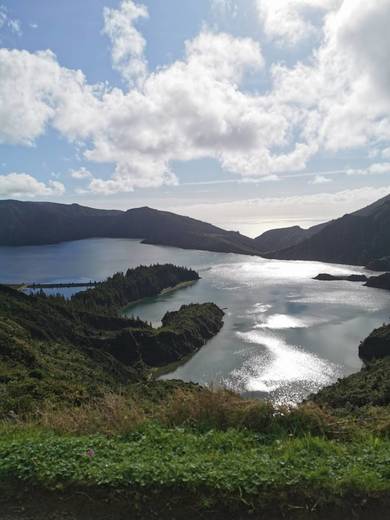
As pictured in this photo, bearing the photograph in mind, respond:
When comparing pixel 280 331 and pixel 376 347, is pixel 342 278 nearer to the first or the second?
pixel 280 331

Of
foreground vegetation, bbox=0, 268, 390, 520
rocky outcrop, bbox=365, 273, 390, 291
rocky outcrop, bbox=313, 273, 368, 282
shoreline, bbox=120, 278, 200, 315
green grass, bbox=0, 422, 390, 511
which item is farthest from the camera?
rocky outcrop, bbox=313, 273, 368, 282

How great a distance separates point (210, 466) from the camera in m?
5.71

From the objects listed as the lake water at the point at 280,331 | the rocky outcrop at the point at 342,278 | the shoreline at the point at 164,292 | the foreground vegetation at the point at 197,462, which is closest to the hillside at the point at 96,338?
the lake water at the point at 280,331

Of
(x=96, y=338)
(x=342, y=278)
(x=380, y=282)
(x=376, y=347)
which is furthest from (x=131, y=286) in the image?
(x=376, y=347)

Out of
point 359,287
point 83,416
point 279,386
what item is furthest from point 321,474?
point 359,287

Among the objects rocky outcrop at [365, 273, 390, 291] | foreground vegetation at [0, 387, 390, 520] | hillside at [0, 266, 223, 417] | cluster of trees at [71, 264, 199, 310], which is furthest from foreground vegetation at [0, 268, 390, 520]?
rocky outcrop at [365, 273, 390, 291]

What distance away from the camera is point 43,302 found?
3388 inches

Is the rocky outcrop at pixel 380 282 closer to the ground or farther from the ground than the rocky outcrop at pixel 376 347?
farther from the ground

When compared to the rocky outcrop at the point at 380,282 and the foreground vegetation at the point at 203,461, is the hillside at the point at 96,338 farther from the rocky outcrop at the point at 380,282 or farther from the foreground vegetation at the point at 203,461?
the rocky outcrop at the point at 380,282

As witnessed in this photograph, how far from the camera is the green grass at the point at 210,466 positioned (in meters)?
5.29

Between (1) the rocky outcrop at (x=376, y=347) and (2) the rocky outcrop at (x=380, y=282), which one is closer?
(1) the rocky outcrop at (x=376, y=347)

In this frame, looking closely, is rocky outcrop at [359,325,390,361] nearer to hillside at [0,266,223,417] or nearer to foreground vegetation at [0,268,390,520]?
hillside at [0,266,223,417]

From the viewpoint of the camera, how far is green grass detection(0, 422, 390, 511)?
5289 millimetres

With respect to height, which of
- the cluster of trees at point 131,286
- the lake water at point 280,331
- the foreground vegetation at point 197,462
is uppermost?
the foreground vegetation at point 197,462
